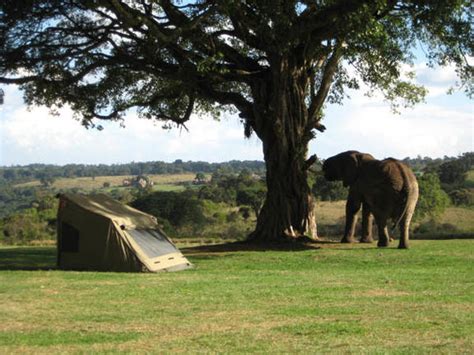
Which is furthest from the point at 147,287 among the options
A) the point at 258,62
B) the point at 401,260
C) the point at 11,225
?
the point at 11,225

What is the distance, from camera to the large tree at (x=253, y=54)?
21141 millimetres

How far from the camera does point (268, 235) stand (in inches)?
974

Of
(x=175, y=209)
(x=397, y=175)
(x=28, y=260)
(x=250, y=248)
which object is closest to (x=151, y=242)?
(x=28, y=260)

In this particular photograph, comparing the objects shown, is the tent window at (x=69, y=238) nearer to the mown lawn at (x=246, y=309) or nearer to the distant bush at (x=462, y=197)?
the mown lawn at (x=246, y=309)

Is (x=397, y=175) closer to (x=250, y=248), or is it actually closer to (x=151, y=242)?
(x=250, y=248)

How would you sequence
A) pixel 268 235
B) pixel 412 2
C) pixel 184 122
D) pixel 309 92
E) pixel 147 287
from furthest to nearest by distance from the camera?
1. pixel 184 122
2. pixel 309 92
3. pixel 268 235
4. pixel 412 2
5. pixel 147 287

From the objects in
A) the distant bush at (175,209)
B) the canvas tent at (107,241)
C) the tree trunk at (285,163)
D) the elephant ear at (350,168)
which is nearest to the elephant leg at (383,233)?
the elephant ear at (350,168)

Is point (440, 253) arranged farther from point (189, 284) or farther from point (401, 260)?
point (189, 284)

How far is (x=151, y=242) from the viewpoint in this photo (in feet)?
57.7

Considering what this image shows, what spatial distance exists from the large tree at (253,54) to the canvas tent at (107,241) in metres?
5.37

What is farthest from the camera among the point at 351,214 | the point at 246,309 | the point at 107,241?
the point at 351,214

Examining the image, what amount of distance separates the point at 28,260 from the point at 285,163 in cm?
892

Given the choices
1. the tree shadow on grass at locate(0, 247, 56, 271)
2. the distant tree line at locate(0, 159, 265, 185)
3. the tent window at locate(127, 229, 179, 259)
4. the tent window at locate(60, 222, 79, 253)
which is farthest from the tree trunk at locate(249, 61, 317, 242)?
the distant tree line at locate(0, 159, 265, 185)

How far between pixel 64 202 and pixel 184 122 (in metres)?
11.7
